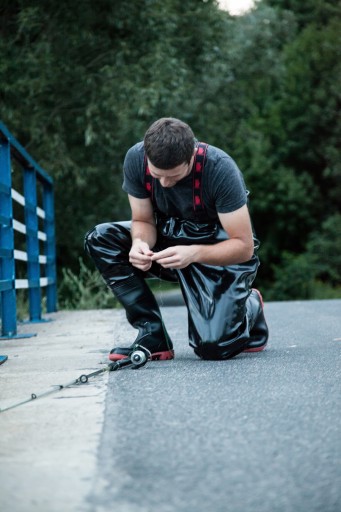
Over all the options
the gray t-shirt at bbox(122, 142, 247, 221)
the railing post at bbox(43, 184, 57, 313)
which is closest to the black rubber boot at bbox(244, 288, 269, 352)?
the gray t-shirt at bbox(122, 142, 247, 221)

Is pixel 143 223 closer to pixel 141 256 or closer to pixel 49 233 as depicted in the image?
pixel 141 256

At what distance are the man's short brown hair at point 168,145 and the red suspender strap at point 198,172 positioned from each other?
15 cm

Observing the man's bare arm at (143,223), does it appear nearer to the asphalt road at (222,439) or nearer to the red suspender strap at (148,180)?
the red suspender strap at (148,180)

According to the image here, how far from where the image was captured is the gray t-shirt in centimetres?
426

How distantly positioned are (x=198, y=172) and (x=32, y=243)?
11.6ft

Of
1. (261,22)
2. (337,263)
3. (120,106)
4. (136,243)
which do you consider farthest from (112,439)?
(337,263)

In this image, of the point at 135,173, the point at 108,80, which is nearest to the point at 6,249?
the point at 135,173

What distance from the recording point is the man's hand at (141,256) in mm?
4223

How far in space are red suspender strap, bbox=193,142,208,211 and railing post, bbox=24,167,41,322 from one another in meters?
3.28

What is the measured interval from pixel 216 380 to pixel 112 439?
1109mm

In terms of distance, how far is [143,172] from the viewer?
4402mm

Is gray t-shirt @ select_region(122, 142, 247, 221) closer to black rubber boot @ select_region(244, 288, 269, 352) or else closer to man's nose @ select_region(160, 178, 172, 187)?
man's nose @ select_region(160, 178, 172, 187)

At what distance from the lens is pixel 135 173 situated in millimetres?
4430

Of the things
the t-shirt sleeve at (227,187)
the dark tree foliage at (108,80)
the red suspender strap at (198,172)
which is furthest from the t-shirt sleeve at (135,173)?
the dark tree foliage at (108,80)
